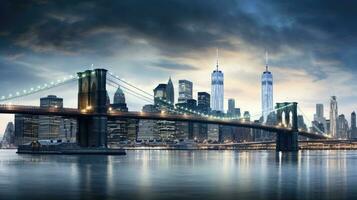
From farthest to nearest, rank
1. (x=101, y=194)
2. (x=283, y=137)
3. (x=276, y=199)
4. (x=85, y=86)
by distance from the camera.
Answer: (x=283, y=137) → (x=85, y=86) → (x=101, y=194) → (x=276, y=199)

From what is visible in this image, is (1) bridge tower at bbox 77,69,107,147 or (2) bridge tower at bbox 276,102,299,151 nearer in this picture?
(1) bridge tower at bbox 77,69,107,147

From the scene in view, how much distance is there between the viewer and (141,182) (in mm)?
37656

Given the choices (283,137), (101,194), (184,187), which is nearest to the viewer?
(101,194)

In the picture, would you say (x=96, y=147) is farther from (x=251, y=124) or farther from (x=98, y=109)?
(x=251, y=124)

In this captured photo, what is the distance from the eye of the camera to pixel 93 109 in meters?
97.1

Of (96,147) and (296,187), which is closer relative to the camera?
(296,187)

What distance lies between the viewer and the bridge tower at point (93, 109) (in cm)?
9544

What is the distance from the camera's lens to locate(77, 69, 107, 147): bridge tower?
95438 millimetres

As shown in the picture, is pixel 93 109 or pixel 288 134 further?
pixel 288 134

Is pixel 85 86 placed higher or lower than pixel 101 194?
higher

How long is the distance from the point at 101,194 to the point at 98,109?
6793 cm

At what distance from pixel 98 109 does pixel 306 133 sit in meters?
74.9

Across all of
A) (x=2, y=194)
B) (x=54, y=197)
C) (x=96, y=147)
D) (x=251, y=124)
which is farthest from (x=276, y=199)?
(x=251, y=124)

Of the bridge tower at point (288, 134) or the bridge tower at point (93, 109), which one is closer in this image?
the bridge tower at point (93, 109)
